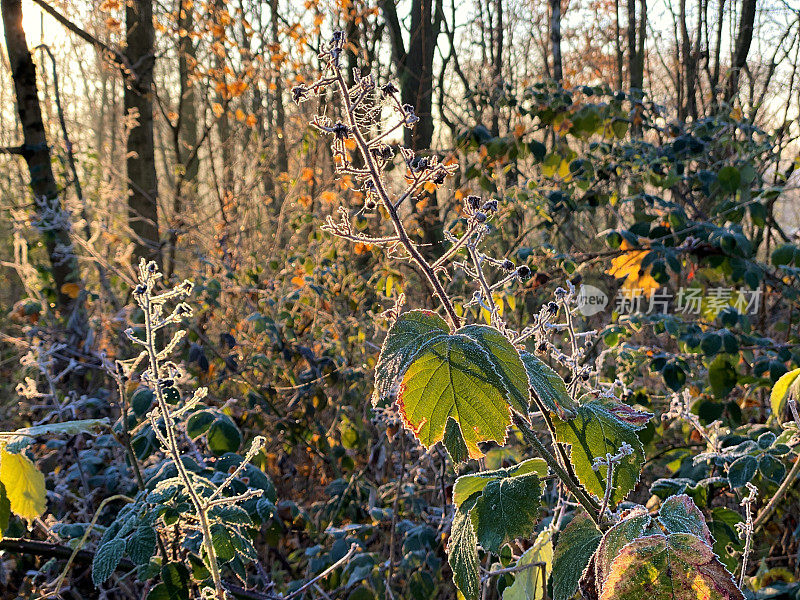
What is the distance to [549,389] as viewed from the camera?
75 centimetres

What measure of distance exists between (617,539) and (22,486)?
3.27ft

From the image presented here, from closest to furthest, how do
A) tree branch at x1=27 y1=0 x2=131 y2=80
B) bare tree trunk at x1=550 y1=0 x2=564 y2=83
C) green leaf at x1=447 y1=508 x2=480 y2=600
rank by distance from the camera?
green leaf at x1=447 y1=508 x2=480 y2=600 < tree branch at x1=27 y1=0 x2=131 y2=80 < bare tree trunk at x1=550 y1=0 x2=564 y2=83

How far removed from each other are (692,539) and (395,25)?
5.49 meters

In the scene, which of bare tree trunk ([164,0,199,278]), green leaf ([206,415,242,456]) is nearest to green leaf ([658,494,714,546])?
green leaf ([206,415,242,456])

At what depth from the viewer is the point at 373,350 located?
12.5 feet

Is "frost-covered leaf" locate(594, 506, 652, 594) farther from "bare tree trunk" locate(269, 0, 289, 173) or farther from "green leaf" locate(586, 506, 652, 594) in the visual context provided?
"bare tree trunk" locate(269, 0, 289, 173)

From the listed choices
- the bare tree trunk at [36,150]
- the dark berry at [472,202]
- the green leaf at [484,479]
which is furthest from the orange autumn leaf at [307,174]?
the green leaf at [484,479]

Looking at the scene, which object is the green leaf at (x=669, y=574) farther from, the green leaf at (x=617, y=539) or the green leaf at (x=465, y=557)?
the green leaf at (x=465, y=557)

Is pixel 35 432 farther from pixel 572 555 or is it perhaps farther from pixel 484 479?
pixel 572 555

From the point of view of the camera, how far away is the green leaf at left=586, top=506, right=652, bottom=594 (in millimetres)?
619

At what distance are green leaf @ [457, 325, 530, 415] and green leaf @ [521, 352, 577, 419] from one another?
0.04 meters

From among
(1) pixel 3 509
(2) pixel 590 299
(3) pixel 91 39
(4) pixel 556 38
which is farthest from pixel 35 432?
(4) pixel 556 38

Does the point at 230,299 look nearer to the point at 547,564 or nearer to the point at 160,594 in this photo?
the point at 160,594

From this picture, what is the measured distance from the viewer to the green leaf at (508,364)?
69 centimetres
